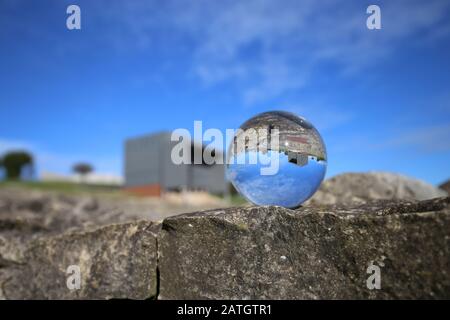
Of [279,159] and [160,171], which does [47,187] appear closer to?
[160,171]

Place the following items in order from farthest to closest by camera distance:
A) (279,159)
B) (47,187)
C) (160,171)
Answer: (160,171) → (47,187) → (279,159)

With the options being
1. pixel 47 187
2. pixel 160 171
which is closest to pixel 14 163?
pixel 47 187

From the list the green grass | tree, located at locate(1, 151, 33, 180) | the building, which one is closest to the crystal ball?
the green grass

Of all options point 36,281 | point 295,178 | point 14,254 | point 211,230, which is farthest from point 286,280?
point 14,254

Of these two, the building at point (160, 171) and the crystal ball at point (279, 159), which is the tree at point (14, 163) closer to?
the building at point (160, 171)

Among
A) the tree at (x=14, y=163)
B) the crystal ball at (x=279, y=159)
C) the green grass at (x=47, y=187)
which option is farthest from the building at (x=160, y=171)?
the crystal ball at (x=279, y=159)

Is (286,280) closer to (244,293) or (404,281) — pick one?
(244,293)
